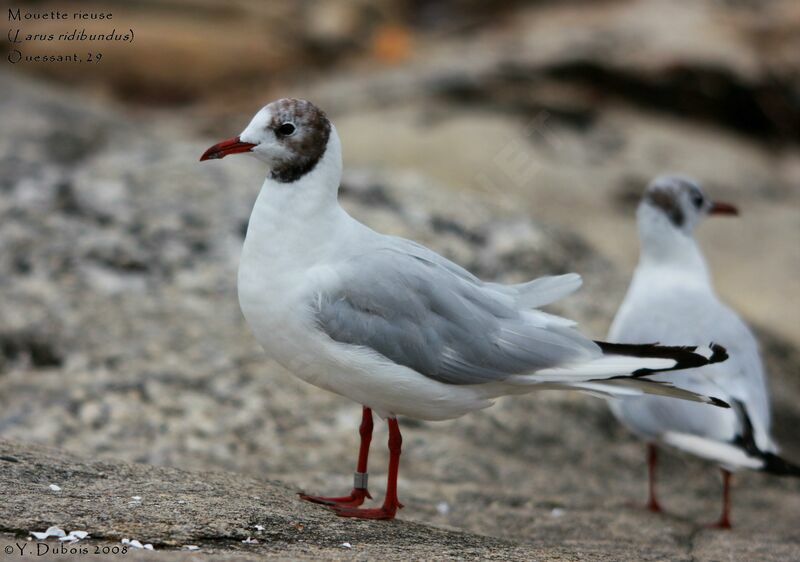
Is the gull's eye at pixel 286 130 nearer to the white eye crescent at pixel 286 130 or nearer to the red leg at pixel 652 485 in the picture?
the white eye crescent at pixel 286 130

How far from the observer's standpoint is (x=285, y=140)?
3.25m

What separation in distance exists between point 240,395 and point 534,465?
54.7 inches

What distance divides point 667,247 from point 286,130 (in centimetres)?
224

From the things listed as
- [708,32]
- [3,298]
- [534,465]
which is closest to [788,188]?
[708,32]

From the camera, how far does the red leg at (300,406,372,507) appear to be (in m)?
3.35

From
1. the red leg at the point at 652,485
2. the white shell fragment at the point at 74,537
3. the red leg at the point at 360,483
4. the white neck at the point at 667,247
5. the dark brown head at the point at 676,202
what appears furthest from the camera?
the dark brown head at the point at 676,202

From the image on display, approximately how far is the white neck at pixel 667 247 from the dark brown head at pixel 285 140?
207 centimetres

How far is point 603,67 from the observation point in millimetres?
9672

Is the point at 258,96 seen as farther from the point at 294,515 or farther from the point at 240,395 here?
the point at 294,515

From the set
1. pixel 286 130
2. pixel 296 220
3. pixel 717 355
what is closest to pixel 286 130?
pixel 286 130

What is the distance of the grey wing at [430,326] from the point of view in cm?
318

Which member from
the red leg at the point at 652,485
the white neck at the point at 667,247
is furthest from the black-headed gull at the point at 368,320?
the white neck at the point at 667,247

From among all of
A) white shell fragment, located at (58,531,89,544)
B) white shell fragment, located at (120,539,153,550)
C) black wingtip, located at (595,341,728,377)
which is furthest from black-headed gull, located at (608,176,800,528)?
white shell fragment, located at (58,531,89,544)

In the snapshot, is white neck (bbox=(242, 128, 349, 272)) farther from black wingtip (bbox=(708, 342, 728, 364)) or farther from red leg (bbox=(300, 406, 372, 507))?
black wingtip (bbox=(708, 342, 728, 364))
